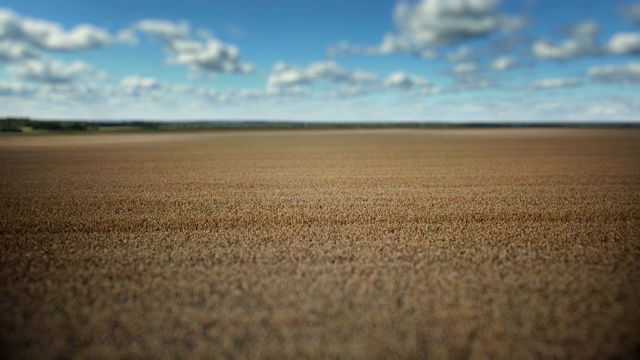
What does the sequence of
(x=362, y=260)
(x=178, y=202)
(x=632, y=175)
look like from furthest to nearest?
(x=632, y=175), (x=178, y=202), (x=362, y=260)

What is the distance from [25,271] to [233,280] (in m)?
4.32

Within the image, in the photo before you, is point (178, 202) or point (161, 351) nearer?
point (161, 351)

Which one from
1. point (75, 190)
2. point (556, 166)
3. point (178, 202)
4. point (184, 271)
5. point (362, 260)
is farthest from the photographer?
point (556, 166)

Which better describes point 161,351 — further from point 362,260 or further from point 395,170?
point 395,170

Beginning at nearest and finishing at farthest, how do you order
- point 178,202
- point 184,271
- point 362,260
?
point 184,271
point 362,260
point 178,202

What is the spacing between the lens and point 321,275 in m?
6.76

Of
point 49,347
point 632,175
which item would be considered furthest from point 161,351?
point 632,175

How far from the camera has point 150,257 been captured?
7.66 metres

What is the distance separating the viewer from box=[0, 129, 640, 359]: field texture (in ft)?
16.1

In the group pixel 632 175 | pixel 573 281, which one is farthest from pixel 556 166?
pixel 573 281

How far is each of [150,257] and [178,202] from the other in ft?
18.1

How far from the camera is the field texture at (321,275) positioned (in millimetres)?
4906

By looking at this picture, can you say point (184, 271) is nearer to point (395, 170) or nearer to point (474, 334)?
point (474, 334)

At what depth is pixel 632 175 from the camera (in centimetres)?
1911
